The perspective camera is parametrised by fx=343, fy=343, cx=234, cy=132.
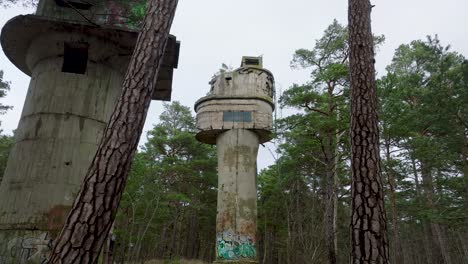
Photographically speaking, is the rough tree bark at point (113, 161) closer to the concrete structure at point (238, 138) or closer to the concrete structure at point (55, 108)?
the concrete structure at point (55, 108)

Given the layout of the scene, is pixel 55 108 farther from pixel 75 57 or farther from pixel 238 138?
pixel 238 138

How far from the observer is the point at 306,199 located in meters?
19.4

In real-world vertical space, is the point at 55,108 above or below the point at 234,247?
above

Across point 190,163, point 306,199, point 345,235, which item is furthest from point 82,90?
point 345,235

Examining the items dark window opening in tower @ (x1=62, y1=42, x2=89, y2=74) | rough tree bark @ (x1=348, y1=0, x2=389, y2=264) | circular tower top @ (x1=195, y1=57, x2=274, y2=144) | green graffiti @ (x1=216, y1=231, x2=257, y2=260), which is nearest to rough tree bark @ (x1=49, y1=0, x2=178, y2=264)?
rough tree bark @ (x1=348, y1=0, x2=389, y2=264)

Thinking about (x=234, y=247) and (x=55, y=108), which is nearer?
(x=55, y=108)

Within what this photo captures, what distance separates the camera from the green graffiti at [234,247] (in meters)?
15.2

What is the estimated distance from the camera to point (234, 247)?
15.2m

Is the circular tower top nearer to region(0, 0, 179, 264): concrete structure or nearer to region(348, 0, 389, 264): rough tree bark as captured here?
region(0, 0, 179, 264): concrete structure

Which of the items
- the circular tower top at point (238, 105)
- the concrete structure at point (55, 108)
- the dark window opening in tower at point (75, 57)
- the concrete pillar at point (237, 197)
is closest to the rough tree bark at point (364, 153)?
the concrete structure at point (55, 108)

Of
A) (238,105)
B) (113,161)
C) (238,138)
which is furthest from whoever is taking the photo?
(238,105)

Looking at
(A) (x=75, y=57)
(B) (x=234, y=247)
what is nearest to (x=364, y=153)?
(A) (x=75, y=57)

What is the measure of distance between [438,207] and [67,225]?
62.6 feet

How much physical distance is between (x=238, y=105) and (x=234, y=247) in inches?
274
